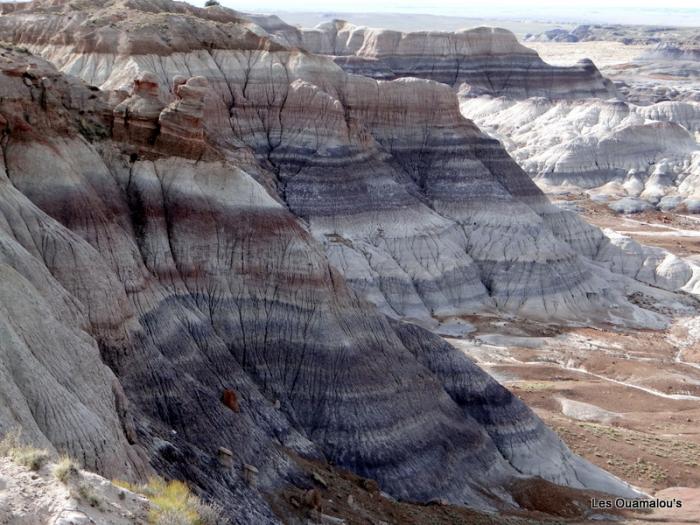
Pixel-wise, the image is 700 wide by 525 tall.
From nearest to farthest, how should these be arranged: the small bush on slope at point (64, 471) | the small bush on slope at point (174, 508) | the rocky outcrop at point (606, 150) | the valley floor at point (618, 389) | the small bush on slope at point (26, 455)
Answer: the small bush on slope at point (64, 471) < the small bush on slope at point (26, 455) < the small bush on slope at point (174, 508) < the valley floor at point (618, 389) < the rocky outcrop at point (606, 150)

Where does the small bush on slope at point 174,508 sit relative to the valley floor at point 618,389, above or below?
above

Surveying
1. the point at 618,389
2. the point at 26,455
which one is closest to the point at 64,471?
the point at 26,455

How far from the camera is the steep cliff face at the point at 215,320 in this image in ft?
72.5

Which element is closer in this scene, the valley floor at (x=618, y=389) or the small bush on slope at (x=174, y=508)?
the small bush on slope at (x=174, y=508)

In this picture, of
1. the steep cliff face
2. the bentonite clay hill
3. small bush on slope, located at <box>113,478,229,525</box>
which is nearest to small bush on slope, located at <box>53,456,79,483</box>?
small bush on slope, located at <box>113,478,229,525</box>

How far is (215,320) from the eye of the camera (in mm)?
27969

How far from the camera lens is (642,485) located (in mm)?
34000

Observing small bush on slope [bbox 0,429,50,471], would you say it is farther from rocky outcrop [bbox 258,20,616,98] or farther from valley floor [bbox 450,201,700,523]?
rocky outcrop [bbox 258,20,616,98]

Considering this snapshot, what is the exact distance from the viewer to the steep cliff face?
72.5 ft

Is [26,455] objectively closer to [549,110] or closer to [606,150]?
[606,150]

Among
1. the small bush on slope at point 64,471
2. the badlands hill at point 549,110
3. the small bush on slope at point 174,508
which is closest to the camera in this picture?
the small bush on slope at point 64,471

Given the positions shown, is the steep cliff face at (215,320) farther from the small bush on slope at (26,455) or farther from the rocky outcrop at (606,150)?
the rocky outcrop at (606,150)

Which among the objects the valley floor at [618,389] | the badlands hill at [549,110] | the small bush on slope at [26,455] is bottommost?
the valley floor at [618,389]

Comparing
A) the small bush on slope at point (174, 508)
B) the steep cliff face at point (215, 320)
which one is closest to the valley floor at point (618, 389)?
the steep cliff face at point (215, 320)
